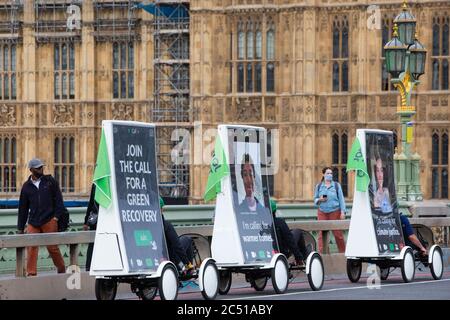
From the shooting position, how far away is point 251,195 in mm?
26297

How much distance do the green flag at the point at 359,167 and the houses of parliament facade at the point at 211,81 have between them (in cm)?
2910

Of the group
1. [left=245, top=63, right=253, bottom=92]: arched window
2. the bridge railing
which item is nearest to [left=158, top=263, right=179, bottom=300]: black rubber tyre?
the bridge railing

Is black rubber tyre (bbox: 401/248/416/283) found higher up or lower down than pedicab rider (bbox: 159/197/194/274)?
lower down

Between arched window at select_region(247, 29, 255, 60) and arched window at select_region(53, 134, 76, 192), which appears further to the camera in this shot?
arched window at select_region(53, 134, 76, 192)

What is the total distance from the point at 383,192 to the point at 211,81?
1223 inches

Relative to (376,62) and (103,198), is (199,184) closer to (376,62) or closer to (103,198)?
(376,62)

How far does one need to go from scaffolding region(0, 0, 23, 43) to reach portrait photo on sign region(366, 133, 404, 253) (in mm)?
36080

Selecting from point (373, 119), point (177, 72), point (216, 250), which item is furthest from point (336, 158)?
point (216, 250)

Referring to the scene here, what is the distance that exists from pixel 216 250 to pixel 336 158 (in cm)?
3307

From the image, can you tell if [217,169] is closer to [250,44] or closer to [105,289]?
[105,289]

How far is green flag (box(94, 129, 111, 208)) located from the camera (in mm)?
23406

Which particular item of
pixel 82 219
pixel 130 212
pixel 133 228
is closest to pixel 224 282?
pixel 133 228

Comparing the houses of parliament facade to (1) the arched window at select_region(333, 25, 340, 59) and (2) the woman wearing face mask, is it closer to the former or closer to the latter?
(1) the arched window at select_region(333, 25, 340, 59)
